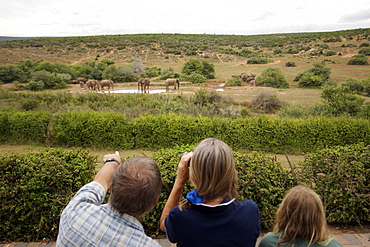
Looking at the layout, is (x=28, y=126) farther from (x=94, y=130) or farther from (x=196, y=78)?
(x=196, y=78)

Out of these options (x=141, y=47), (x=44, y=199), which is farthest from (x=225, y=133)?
(x=141, y=47)

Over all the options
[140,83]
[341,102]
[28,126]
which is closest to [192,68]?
[140,83]

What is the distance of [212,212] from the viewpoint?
5.01 ft

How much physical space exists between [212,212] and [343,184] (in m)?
2.65

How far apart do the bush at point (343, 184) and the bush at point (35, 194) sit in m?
3.09

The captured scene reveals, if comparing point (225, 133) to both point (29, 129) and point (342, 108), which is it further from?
point (29, 129)

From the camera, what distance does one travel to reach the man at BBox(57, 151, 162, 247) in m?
1.40

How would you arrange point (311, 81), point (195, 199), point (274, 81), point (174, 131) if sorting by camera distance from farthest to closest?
point (274, 81) → point (311, 81) → point (174, 131) → point (195, 199)

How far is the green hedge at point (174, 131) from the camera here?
7543 mm

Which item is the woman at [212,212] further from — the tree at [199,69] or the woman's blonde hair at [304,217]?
the tree at [199,69]

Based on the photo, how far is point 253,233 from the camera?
5.12ft

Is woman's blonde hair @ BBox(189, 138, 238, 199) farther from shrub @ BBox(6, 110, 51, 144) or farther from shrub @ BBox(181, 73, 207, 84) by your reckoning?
shrub @ BBox(181, 73, 207, 84)

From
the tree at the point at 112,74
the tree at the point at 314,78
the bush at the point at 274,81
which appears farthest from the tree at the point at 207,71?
the tree at the point at 112,74

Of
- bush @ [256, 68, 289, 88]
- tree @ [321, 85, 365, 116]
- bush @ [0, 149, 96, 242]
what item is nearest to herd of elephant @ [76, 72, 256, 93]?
bush @ [256, 68, 289, 88]
